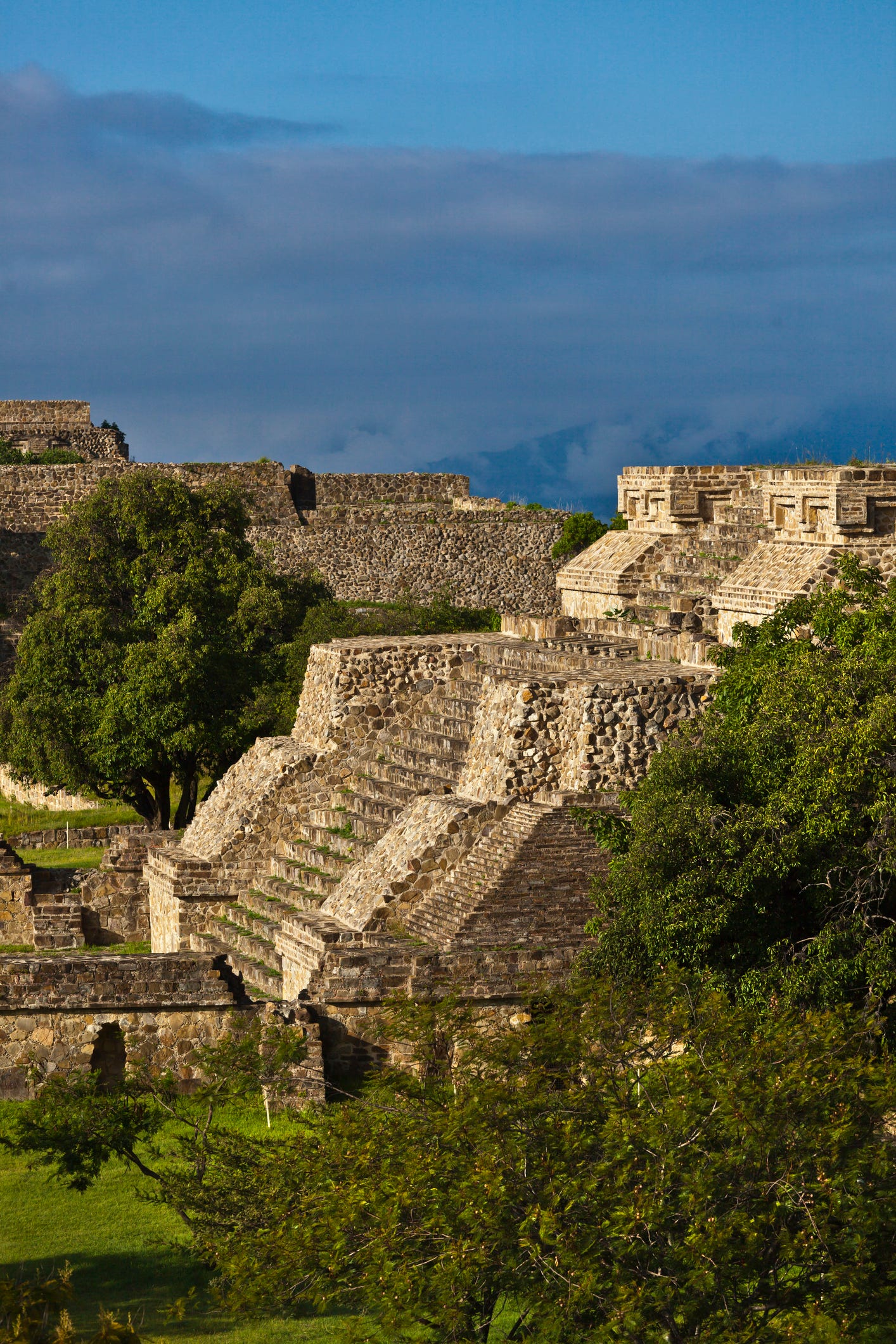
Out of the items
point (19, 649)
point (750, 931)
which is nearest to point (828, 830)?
point (750, 931)

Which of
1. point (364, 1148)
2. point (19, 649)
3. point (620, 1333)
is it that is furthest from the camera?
point (19, 649)

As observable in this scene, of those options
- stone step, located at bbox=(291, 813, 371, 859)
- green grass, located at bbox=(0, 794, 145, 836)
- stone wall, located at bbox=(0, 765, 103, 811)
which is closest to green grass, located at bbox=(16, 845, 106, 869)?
green grass, located at bbox=(0, 794, 145, 836)

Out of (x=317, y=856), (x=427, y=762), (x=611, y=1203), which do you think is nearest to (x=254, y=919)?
(x=317, y=856)

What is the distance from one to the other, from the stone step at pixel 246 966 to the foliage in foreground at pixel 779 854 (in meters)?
3.58

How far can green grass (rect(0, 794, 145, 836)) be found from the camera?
1176 inches

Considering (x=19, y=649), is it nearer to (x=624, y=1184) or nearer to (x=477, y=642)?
(x=477, y=642)

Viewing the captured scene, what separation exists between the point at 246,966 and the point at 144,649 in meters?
10.0

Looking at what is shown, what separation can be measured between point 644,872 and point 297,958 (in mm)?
3746

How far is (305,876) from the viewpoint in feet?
54.8

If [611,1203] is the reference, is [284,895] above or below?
above

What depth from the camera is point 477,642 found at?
19.0 meters

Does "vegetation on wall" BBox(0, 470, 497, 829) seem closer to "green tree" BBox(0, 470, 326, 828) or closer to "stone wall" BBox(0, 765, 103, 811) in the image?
"green tree" BBox(0, 470, 326, 828)

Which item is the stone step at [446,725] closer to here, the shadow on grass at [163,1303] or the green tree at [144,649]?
the green tree at [144,649]

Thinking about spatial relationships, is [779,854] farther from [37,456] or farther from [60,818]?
[37,456]
